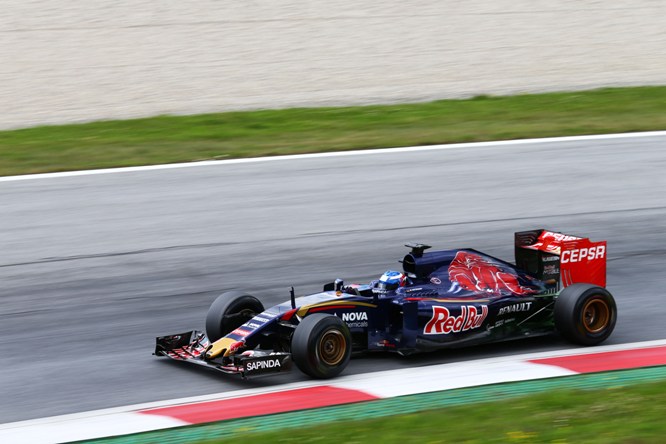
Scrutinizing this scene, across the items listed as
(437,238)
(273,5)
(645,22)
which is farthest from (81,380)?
(645,22)

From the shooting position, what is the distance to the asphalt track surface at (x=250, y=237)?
9102 mm

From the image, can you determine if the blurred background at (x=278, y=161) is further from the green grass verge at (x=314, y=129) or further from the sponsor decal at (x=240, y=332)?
the sponsor decal at (x=240, y=332)

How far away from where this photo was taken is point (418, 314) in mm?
8859

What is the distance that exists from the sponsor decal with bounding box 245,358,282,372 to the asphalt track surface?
1.05 feet

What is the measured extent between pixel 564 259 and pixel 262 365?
3136 millimetres

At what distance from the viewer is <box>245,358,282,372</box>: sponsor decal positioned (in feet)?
26.9

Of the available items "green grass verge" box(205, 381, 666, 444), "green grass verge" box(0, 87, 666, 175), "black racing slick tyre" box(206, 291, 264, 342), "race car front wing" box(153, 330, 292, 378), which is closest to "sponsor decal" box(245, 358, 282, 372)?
"race car front wing" box(153, 330, 292, 378)

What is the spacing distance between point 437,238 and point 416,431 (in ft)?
21.0

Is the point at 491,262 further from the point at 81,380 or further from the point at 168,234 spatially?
the point at 168,234

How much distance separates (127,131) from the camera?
18.2m

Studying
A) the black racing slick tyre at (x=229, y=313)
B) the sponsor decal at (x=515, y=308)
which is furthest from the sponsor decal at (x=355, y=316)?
the sponsor decal at (x=515, y=308)

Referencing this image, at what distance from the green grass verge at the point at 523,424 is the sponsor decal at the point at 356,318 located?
4.85ft

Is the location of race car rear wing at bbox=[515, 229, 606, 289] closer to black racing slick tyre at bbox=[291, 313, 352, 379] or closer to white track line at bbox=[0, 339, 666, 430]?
white track line at bbox=[0, 339, 666, 430]

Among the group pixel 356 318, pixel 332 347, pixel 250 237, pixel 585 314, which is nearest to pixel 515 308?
pixel 585 314
